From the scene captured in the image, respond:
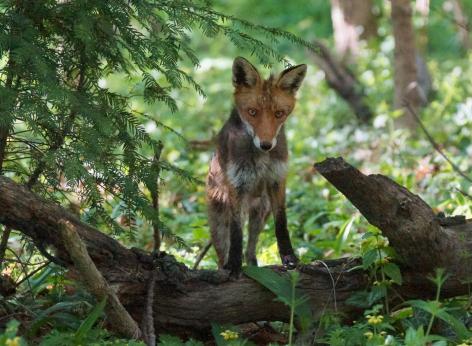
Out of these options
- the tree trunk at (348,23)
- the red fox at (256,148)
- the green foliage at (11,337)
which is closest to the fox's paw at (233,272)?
the red fox at (256,148)

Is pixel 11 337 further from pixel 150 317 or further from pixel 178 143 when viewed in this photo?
pixel 178 143

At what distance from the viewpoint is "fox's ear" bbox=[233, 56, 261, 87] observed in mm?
6480

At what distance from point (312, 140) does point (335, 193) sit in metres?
3.09

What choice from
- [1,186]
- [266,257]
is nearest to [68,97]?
[1,186]

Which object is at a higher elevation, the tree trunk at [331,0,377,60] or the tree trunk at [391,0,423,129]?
the tree trunk at [331,0,377,60]

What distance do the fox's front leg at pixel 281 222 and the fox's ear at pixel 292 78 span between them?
87 centimetres

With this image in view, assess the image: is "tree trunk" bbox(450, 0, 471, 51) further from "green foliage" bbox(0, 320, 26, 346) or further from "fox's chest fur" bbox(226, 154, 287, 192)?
"green foliage" bbox(0, 320, 26, 346)

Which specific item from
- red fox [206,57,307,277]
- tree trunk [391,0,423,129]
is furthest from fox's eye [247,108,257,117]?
tree trunk [391,0,423,129]

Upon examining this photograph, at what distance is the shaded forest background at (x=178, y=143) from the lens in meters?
4.88

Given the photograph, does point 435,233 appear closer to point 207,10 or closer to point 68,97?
point 207,10

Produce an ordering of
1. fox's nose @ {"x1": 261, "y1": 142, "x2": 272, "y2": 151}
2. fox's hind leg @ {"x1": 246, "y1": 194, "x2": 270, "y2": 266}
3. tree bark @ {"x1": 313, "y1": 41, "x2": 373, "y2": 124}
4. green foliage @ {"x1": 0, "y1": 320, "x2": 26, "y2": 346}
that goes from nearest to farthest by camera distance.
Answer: green foliage @ {"x1": 0, "y1": 320, "x2": 26, "y2": 346} < fox's nose @ {"x1": 261, "y1": 142, "x2": 272, "y2": 151} < fox's hind leg @ {"x1": 246, "y1": 194, "x2": 270, "y2": 266} < tree bark @ {"x1": 313, "y1": 41, "x2": 373, "y2": 124}

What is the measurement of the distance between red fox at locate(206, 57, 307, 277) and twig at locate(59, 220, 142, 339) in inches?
61.2

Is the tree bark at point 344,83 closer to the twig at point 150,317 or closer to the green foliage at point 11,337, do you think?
the twig at point 150,317

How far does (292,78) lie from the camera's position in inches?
257
